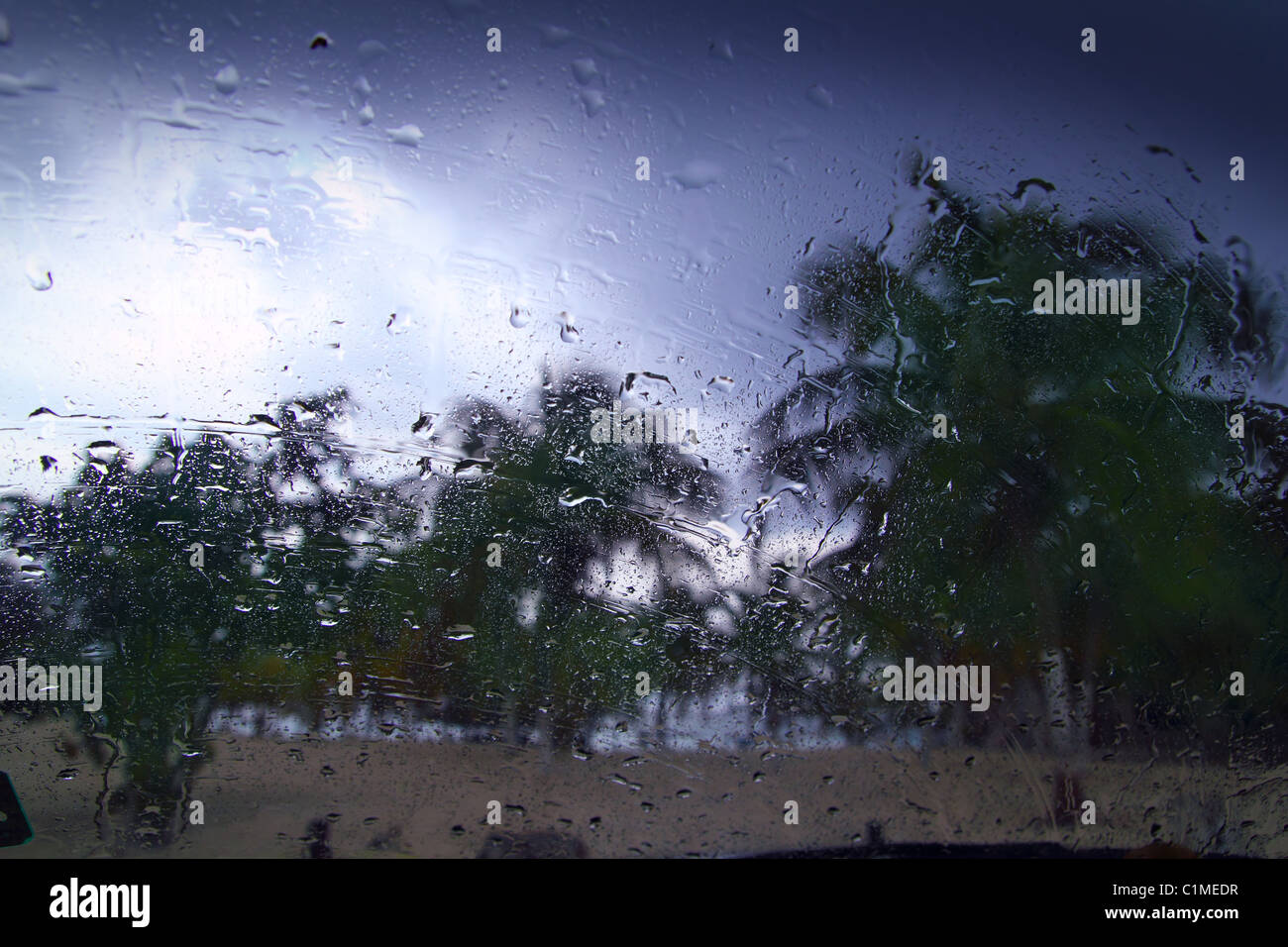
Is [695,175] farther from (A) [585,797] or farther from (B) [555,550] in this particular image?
(A) [585,797]

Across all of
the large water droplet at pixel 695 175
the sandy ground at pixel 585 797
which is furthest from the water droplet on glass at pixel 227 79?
the sandy ground at pixel 585 797

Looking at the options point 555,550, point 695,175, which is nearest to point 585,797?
point 555,550

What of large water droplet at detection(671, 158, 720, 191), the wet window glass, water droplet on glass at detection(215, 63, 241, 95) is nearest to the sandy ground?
the wet window glass

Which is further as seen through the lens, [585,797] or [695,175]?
[695,175]

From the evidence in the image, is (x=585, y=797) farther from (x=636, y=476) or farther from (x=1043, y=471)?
(x=1043, y=471)

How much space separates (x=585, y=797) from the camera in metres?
1.80

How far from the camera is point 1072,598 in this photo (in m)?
1.90

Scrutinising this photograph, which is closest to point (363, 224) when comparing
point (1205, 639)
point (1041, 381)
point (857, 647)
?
point (857, 647)

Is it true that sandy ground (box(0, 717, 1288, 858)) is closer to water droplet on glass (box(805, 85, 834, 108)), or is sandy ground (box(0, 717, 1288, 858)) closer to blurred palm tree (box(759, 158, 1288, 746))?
blurred palm tree (box(759, 158, 1288, 746))

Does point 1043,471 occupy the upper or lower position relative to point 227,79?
lower

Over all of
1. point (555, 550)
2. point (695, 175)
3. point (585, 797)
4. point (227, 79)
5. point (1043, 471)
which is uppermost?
point (227, 79)

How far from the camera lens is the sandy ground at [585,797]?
1771 mm
